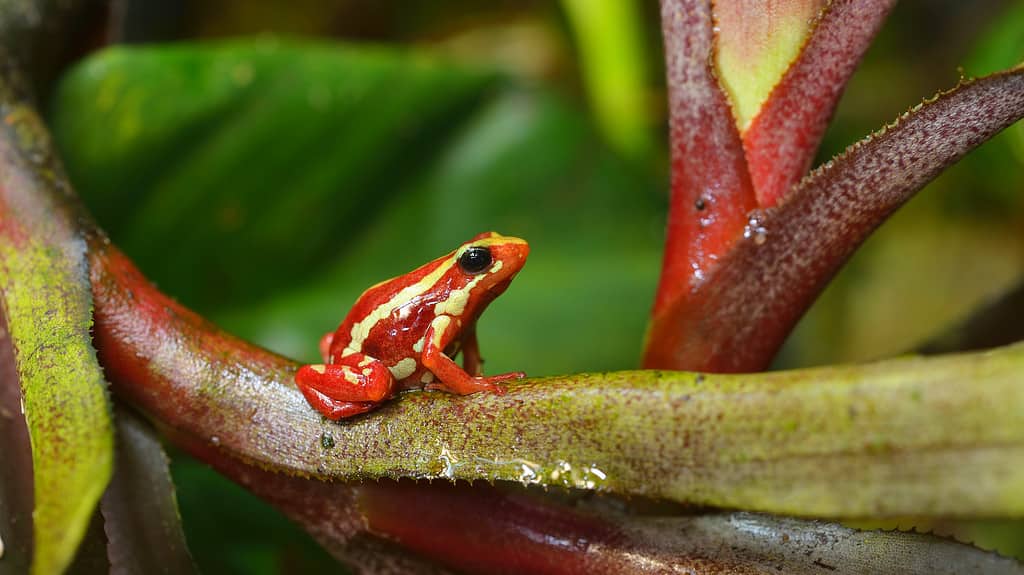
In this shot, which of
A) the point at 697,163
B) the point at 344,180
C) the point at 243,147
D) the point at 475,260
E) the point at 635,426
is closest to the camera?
the point at 635,426

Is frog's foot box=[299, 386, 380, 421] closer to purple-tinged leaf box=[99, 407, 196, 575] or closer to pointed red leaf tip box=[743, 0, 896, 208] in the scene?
purple-tinged leaf box=[99, 407, 196, 575]

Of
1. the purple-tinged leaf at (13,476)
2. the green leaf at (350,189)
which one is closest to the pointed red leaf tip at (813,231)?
the purple-tinged leaf at (13,476)

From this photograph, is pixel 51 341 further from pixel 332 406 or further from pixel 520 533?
pixel 520 533

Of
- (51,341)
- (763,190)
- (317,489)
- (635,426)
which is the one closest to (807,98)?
(763,190)

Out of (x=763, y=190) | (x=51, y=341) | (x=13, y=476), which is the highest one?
(x=763, y=190)

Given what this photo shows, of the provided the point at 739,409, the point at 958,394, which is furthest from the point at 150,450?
the point at 958,394

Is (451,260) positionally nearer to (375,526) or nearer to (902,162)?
(375,526)
